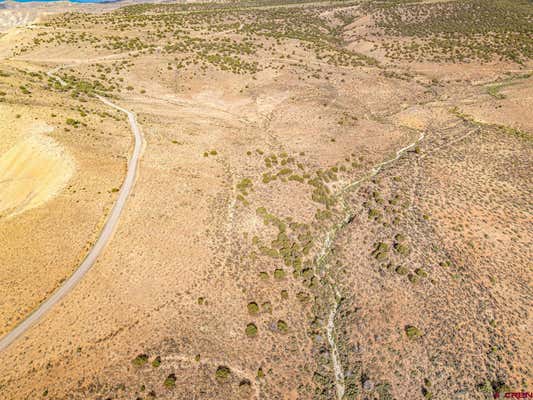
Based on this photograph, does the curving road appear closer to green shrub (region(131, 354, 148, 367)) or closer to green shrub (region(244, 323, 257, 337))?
green shrub (region(131, 354, 148, 367))

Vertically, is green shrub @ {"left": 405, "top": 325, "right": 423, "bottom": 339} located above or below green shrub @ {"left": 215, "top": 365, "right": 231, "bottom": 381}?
below

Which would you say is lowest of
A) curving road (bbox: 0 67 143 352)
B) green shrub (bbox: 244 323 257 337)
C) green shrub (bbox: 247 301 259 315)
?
green shrub (bbox: 244 323 257 337)

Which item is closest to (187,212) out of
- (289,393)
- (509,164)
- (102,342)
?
(102,342)

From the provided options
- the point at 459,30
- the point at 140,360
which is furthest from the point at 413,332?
the point at 459,30

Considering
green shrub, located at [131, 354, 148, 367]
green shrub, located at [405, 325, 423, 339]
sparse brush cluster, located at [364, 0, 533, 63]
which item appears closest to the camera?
green shrub, located at [131, 354, 148, 367]

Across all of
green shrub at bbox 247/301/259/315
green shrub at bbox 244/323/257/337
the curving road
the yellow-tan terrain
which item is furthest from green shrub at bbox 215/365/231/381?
the curving road

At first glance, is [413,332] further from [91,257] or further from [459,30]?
[459,30]

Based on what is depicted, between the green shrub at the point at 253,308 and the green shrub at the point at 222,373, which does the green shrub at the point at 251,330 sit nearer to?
the green shrub at the point at 253,308

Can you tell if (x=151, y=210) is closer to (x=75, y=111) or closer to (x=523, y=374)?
(x=75, y=111)

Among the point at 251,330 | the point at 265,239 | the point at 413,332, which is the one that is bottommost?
the point at 413,332

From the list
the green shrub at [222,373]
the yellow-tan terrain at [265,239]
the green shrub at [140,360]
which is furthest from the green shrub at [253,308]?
the green shrub at [140,360]
